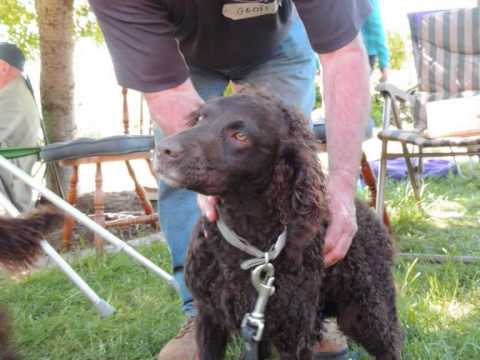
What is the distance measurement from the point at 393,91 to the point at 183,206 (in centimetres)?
271

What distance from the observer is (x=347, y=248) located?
1.95 meters

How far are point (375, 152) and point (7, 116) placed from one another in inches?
192

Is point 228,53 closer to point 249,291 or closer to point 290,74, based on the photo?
point 290,74

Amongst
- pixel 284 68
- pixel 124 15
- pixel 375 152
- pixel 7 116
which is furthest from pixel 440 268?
pixel 375 152

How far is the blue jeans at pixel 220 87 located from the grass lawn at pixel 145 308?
0.34 meters

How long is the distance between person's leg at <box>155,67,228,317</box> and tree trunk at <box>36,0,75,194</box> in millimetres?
3130

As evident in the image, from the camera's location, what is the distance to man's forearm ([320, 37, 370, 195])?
6.59ft

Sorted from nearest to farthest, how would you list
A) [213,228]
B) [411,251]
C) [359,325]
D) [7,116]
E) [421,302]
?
[213,228] → [359,325] → [421,302] → [411,251] → [7,116]

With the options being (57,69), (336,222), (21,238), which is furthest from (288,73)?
(57,69)

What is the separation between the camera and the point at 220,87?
A: 2.57 metres

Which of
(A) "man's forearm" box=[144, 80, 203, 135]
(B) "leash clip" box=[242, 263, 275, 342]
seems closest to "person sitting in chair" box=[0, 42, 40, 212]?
(A) "man's forearm" box=[144, 80, 203, 135]

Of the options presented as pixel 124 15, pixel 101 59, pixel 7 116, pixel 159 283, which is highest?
pixel 101 59

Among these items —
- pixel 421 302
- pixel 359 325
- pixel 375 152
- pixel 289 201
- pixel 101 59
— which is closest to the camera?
pixel 289 201

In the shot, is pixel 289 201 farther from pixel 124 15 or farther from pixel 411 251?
pixel 411 251
